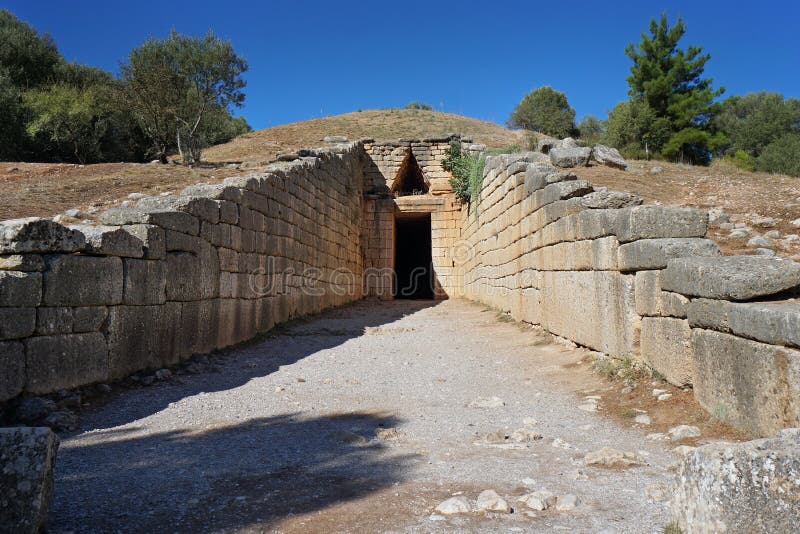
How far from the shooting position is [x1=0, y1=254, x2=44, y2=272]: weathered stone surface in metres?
4.35

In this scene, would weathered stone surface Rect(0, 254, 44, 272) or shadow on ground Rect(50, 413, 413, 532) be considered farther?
weathered stone surface Rect(0, 254, 44, 272)

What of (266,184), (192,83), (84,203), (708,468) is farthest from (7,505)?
(192,83)

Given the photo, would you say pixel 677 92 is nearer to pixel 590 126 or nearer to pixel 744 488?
pixel 590 126

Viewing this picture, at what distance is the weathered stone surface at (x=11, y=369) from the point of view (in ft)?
13.6

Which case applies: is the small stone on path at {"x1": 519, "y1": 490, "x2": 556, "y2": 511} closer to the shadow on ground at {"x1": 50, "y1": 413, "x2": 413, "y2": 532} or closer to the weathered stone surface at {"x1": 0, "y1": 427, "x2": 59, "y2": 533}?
the shadow on ground at {"x1": 50, "y1": 413, "x2": 413, "y2": 532}

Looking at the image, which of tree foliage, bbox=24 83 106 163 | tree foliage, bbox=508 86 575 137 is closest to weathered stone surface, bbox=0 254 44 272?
tree foliage, bbox=24 83 106 163

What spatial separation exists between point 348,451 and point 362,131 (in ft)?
78.4

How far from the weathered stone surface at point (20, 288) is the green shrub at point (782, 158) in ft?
91.0

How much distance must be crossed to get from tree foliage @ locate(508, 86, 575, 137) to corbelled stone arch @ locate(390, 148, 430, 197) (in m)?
22.5

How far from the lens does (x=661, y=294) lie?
A: 5012mm

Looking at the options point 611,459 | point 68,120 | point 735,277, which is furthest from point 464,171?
point 68,120

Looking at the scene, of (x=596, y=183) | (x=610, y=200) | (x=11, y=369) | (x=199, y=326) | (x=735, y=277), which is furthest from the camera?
(x=596, y=183)

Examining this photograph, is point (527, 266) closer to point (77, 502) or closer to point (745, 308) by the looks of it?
point (745, 308)

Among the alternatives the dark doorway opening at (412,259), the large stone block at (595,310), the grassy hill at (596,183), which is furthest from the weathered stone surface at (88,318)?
the dark doorway opening at (412,259)
